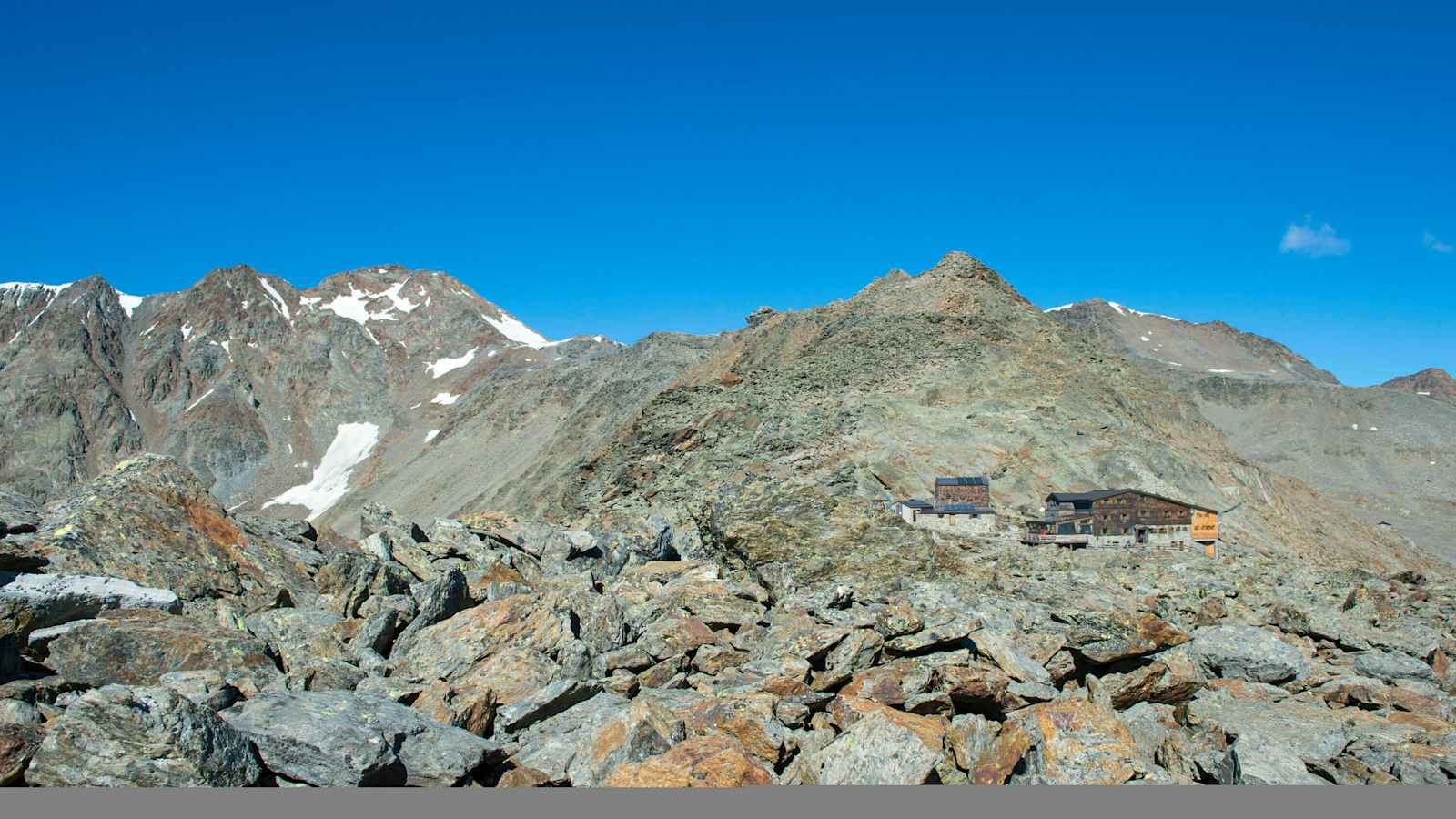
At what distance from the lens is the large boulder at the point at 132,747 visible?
695 centimetres

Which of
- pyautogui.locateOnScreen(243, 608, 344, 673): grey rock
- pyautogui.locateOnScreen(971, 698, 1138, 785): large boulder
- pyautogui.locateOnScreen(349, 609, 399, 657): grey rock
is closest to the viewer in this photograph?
pyautogui.locateOnScreen(971, 698, 1138, 785): large boulder

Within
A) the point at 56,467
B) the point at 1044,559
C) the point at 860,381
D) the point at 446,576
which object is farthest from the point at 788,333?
the point at 56,467

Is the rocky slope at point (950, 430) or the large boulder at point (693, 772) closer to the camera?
the large boulder at point (693, 772)

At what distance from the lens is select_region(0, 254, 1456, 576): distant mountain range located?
4162 cm

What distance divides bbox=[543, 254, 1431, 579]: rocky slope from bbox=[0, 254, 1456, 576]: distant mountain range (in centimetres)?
20

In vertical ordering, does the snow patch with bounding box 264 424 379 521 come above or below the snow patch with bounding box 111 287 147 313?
below

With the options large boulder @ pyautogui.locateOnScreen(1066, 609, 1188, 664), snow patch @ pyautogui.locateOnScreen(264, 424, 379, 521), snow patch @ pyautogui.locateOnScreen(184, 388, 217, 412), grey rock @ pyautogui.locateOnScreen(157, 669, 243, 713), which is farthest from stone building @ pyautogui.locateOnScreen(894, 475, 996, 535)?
snow patch @ pyautogui.locateOnScreen(184, 388, 217, 412)

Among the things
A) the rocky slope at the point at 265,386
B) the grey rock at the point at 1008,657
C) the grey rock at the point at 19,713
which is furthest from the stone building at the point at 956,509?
the rocky slope at the point at 265,386

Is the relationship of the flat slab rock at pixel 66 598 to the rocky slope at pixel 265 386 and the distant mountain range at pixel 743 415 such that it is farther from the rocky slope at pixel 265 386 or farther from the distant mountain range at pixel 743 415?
the rocky slope at pixel 265 386

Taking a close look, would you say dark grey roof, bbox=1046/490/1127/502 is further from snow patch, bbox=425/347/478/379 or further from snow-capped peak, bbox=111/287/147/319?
snow-capped peak, bbox=111/287/147/319

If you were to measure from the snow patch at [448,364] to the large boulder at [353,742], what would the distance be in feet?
598

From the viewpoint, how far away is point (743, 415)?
47.6 meters

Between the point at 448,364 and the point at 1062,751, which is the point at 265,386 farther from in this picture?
the point at 1062,751

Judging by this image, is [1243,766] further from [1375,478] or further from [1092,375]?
[1375,478]
